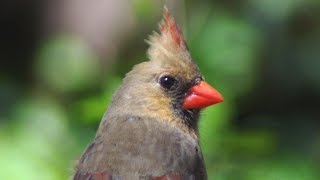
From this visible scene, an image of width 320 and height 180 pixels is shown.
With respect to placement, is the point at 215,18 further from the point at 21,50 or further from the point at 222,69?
the point at 21,50

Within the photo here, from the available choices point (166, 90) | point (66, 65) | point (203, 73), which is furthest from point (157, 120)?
point (66, 65)

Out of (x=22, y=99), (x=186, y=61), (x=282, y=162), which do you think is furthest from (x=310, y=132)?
(x=186, y=61)

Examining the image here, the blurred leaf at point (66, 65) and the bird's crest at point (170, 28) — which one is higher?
the blurred leaf at point (66, 65)

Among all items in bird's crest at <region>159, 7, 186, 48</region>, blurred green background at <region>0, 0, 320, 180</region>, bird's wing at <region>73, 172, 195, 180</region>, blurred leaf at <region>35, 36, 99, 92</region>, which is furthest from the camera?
blurred leaf at <region>35, 36, 99, 92</region>

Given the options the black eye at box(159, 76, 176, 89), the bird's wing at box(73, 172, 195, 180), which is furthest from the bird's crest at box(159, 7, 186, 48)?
the bird's wing at box(73, 172, 195, 180)

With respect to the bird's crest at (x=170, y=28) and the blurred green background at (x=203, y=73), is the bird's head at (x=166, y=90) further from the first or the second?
the blurred green background at (x=203, y=73)

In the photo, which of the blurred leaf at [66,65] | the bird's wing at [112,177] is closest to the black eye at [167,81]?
the bird's wing at [112,177]

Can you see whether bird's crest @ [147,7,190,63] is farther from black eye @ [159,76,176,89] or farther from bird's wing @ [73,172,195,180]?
bird's wing @ [73,172,195,180]
